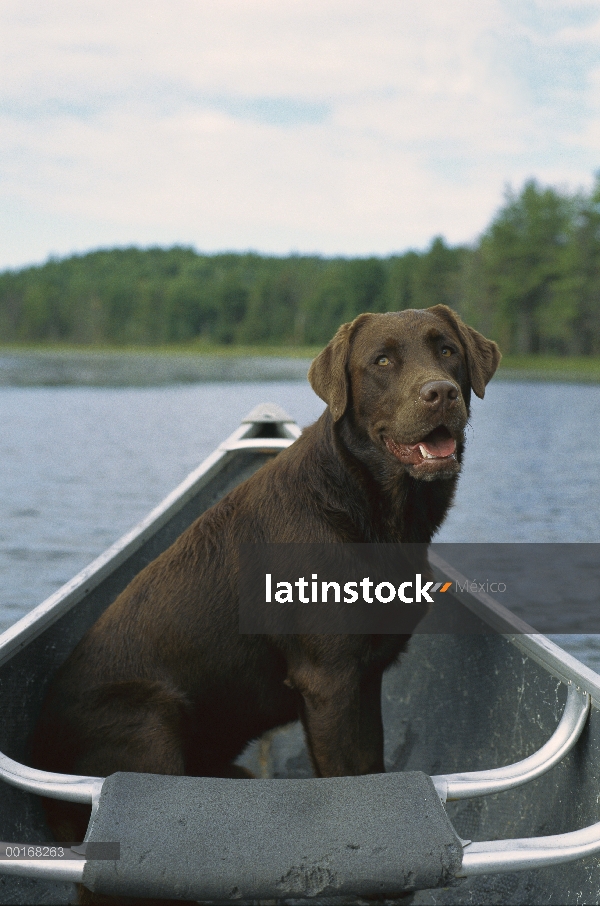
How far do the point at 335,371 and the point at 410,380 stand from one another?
1.11ft

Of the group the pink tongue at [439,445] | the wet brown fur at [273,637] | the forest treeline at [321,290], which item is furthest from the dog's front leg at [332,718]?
the forest treeline at [321,290]

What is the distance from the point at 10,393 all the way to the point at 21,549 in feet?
88.9

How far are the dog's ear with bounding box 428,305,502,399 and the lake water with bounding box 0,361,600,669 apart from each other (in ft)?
0.75

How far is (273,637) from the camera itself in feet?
9.10

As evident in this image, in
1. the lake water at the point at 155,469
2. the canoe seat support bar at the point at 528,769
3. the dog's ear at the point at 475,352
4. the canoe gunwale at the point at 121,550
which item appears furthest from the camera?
the lake water at the point at 155,469

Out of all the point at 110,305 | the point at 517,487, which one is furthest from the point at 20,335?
the point at 517,487

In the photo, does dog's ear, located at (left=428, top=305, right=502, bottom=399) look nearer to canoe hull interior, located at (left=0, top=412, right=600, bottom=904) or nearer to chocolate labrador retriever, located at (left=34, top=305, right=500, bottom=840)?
chocolate labrador retriever, located at (left=34, top=305, right=500, bottom=840)

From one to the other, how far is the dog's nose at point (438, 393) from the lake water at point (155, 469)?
1.87 feet

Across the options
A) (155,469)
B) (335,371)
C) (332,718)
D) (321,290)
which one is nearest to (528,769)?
(332,718)

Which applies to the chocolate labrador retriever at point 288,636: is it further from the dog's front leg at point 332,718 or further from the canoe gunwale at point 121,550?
the canoe gunwale at point 121,550

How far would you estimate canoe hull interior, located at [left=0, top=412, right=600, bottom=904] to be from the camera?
262 centimetres

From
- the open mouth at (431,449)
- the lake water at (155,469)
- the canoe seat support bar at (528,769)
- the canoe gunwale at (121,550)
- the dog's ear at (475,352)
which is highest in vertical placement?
the dog's ear at (475,352)

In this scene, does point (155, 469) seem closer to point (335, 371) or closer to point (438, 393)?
point (335, 371)

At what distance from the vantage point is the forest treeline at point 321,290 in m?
59.6
